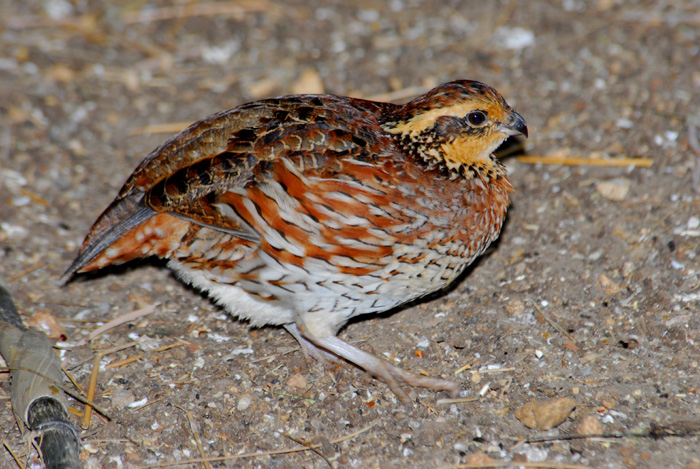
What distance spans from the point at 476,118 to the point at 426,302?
45.7 inches

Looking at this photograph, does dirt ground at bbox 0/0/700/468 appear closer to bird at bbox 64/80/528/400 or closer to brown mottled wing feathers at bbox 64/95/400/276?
bird at bbox 64/80/528/400

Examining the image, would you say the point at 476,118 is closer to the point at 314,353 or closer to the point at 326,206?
the point at 326,206

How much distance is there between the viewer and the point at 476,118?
11.2 feet

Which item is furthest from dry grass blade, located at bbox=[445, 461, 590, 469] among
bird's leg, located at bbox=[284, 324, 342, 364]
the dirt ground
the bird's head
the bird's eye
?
the bird's eye

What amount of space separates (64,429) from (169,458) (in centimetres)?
50

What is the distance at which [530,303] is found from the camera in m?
3.86

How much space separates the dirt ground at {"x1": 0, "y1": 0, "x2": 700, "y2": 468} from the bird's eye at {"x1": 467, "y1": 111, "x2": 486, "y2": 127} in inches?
42.6

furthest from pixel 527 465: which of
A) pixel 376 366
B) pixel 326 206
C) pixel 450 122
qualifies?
pixel 450 122

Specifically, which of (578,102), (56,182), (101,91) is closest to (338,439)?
(56,182)

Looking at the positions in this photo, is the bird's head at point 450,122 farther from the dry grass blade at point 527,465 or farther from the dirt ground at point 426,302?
the dry grass blade at point 527,465

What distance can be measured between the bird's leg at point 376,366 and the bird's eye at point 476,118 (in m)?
1.31

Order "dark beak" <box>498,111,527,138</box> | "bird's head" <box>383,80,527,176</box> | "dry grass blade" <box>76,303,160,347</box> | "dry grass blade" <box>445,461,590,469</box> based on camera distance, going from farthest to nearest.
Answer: "dry grass blade" <box>76,303,160,347</box>
"dark beak" <box>498,111,527,138</box>
"bird's head" <box>383,80,527,176</box>
"dry grass blade" <box>445,461,590,469</box>

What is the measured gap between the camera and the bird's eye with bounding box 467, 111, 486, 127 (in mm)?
3402

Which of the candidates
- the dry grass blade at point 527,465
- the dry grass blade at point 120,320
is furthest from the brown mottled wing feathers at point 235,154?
the dry grass blade at point 527,465
